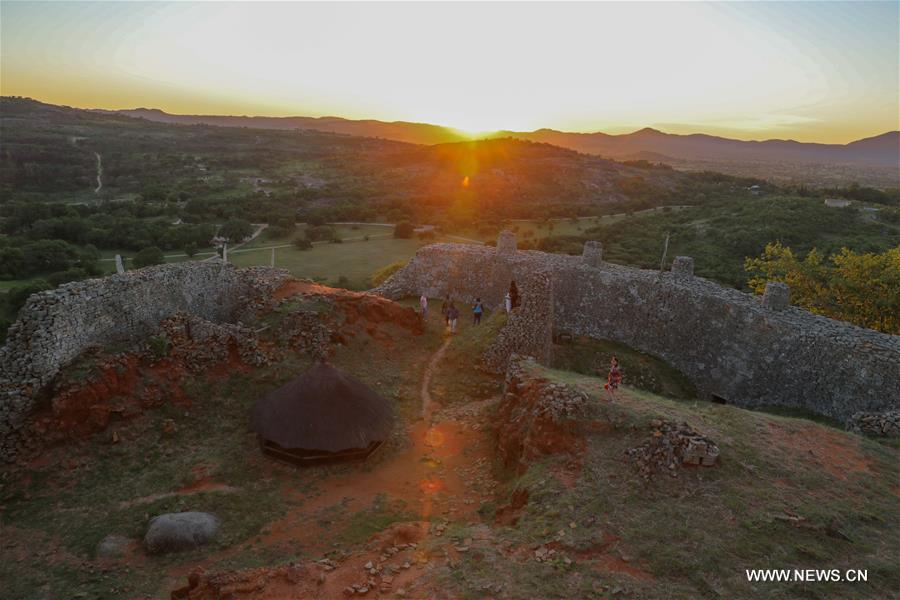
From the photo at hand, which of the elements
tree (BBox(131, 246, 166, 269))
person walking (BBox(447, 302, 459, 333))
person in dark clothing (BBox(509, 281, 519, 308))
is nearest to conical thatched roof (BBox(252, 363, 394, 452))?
person walking (BBox(447, 302, 459, 333))

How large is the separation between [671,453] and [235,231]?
3989cm

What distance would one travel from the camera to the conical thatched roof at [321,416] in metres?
12.0

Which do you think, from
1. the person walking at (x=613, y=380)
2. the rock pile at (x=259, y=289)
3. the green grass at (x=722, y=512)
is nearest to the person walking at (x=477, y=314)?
the rock pile at (x=259, y=289)

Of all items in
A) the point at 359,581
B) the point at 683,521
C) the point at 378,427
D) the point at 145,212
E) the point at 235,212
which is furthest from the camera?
the point at 235,212

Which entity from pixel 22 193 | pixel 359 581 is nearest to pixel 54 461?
pixel 359 581

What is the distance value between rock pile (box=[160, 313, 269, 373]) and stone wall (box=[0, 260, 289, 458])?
2.11 feet

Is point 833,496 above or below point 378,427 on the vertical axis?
above

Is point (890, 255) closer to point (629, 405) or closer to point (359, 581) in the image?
point (629, 405)

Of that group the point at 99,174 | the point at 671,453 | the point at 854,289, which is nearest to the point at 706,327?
the point at 854,289

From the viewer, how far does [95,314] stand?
42.8ft

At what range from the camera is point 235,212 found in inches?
1975

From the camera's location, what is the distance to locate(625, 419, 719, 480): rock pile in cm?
945

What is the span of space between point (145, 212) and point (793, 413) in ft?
169

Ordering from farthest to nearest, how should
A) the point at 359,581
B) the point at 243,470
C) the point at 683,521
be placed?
1. the point at 243,470
2. the point at 683,521
3. the point at 359,581
